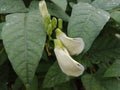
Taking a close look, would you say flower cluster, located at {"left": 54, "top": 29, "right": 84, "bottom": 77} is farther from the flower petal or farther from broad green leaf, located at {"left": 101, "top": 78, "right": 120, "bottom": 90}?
broad green leaf, located at {"left": 101, "top": 78, "right": 120, "bottom": 90}

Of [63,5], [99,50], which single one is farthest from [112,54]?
[63,5]

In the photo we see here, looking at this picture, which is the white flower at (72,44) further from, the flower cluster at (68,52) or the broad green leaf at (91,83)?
the broad green leaf at (91,83)

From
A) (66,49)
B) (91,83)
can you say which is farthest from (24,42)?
(91,83)

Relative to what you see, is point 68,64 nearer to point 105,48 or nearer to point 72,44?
point 72,44

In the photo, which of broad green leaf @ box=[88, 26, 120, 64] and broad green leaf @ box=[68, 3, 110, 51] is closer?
broad green leaf @ box=[68, 3, 110, 51]

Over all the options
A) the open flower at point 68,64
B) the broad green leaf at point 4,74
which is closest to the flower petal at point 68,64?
the open flower at point 68,64

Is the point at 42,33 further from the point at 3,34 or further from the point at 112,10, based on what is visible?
the point at 112,10

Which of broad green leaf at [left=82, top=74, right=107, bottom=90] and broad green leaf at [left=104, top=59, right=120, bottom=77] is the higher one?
broad green leaf at [left=104, top=59, right=120, bottom=77]

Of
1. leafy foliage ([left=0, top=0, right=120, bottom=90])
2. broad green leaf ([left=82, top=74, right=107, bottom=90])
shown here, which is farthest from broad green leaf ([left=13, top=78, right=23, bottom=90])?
broad green leaf ([left=82, top=74, right=107, bottom=90])
